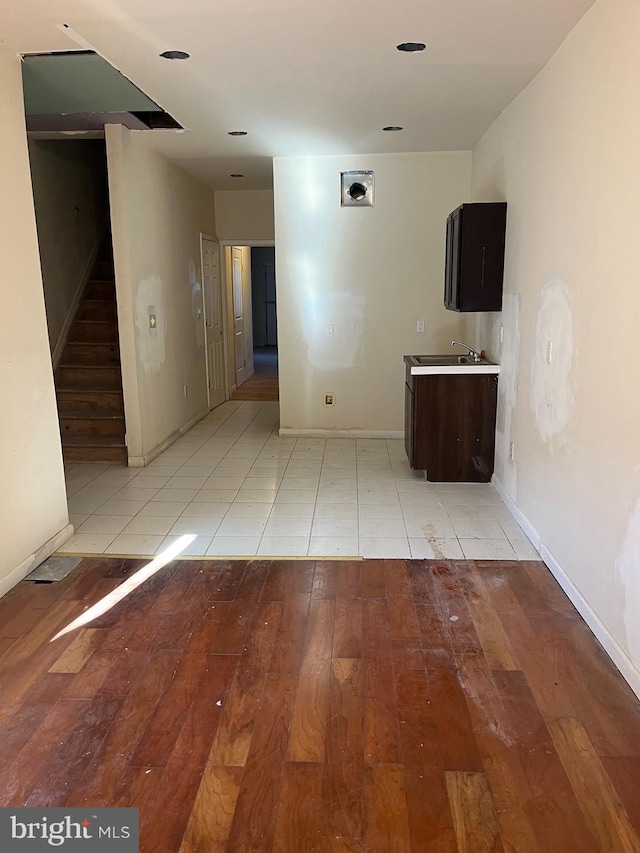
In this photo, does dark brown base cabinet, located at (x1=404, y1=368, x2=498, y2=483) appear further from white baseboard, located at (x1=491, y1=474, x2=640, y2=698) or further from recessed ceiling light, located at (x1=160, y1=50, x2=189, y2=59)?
recessed ceiling light, located at (x1=160, y1=50, x2=189, y2=59)

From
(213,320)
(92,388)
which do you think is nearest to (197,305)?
(213,320)

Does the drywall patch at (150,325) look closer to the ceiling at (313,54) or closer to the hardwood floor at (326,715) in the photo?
the ceiling at (313,54)

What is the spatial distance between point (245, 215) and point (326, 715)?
6.18 meters

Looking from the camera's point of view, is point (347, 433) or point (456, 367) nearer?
point (456, 367)

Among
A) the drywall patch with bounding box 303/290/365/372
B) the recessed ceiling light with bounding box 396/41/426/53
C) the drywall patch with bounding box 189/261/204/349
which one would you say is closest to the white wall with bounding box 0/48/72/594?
the recessed ceiling light with bounding box 396/41/426/53

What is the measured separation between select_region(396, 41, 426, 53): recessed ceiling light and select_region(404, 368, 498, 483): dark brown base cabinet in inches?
79.4

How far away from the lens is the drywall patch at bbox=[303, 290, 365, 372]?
5.65m

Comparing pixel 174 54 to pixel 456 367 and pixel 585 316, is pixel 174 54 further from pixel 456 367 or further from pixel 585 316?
pixel 456 367

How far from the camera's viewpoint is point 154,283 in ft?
17.2

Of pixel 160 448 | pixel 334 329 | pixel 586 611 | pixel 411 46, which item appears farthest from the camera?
pixel 334 329

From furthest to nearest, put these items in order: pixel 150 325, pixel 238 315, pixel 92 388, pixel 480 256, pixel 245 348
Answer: pixel 245 348, pixel 238 315, pixel 92 388, pixel 150 325, pixel 480 256

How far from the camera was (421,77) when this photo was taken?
3.42 metres

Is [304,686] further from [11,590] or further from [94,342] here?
[94,342]

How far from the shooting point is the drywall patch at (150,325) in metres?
4.93
